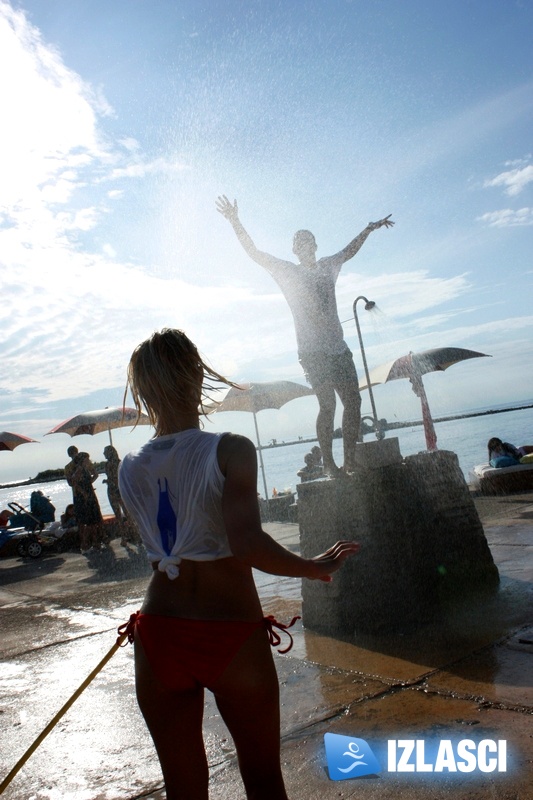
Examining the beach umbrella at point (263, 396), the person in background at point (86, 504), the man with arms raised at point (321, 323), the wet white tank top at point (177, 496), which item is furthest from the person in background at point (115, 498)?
the wet white tank top at point (177, 496)

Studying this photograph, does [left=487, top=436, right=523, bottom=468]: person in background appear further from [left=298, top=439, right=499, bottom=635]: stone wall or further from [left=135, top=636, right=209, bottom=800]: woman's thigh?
[left=135, top=636, right=209, bottom=800]: woman's thigh

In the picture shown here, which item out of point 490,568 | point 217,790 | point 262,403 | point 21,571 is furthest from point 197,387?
point 262,403

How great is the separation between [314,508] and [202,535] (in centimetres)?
309

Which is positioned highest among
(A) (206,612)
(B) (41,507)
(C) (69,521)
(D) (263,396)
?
(D) (263,396)

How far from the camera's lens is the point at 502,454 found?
12.1 metres

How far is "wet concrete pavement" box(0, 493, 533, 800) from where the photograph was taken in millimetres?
2699

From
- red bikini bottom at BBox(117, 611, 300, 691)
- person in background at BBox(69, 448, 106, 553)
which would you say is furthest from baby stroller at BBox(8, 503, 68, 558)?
red bikini bottom at BBox(117, 611, 300, 691)

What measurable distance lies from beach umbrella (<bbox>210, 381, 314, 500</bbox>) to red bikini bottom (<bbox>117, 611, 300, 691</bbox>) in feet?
42.0

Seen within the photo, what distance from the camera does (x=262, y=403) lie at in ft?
53.2

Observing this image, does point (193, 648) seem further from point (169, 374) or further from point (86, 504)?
point (86, 504)

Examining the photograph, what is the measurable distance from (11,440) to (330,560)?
14891 mm

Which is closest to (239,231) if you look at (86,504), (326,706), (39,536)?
(326,706)

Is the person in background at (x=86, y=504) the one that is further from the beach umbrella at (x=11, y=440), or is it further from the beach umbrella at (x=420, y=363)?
the beach umbrella at (x=420, y=363)

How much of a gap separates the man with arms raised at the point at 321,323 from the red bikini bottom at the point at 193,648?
11.3 ft
